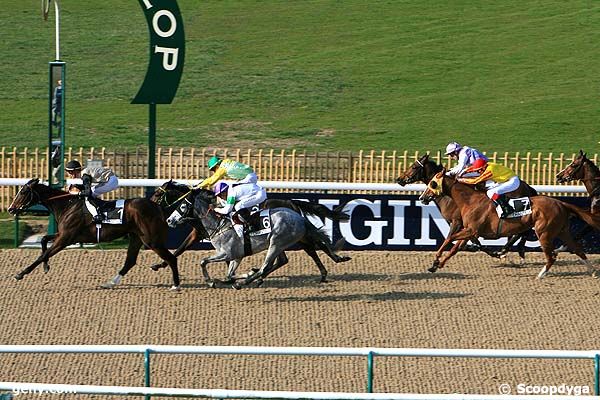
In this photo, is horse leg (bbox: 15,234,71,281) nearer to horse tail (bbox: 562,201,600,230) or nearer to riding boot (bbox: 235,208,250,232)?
riding boot (bbox: 235,208,250,232)

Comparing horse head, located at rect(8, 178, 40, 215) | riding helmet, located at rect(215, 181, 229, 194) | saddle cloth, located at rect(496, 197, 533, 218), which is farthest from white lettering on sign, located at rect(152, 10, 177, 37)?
saddle cloth, located at rect(496, 197, 533, 218)

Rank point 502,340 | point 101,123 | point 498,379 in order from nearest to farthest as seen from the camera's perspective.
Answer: point 498,379, point 502,340, point 101,123

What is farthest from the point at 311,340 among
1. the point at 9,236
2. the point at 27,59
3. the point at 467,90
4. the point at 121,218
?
the point at 27,59

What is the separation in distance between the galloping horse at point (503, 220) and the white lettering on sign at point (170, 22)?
163 inches

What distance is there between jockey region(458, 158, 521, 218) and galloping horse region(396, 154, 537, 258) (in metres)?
0.34

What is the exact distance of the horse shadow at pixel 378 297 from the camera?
15.2 metres

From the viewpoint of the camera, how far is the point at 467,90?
32438mm

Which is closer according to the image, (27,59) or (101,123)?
(101,123)

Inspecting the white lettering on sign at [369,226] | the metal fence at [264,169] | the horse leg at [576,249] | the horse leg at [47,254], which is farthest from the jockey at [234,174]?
the metal fence at [264,169]

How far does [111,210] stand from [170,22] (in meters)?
3.32

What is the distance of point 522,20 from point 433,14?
2.59 metres

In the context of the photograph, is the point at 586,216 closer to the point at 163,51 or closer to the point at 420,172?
the point at 420,172

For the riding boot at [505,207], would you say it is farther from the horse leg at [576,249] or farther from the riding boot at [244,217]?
the riding boot at [244,217]

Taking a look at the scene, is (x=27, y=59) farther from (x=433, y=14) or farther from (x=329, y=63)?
(x=433, y=14)
